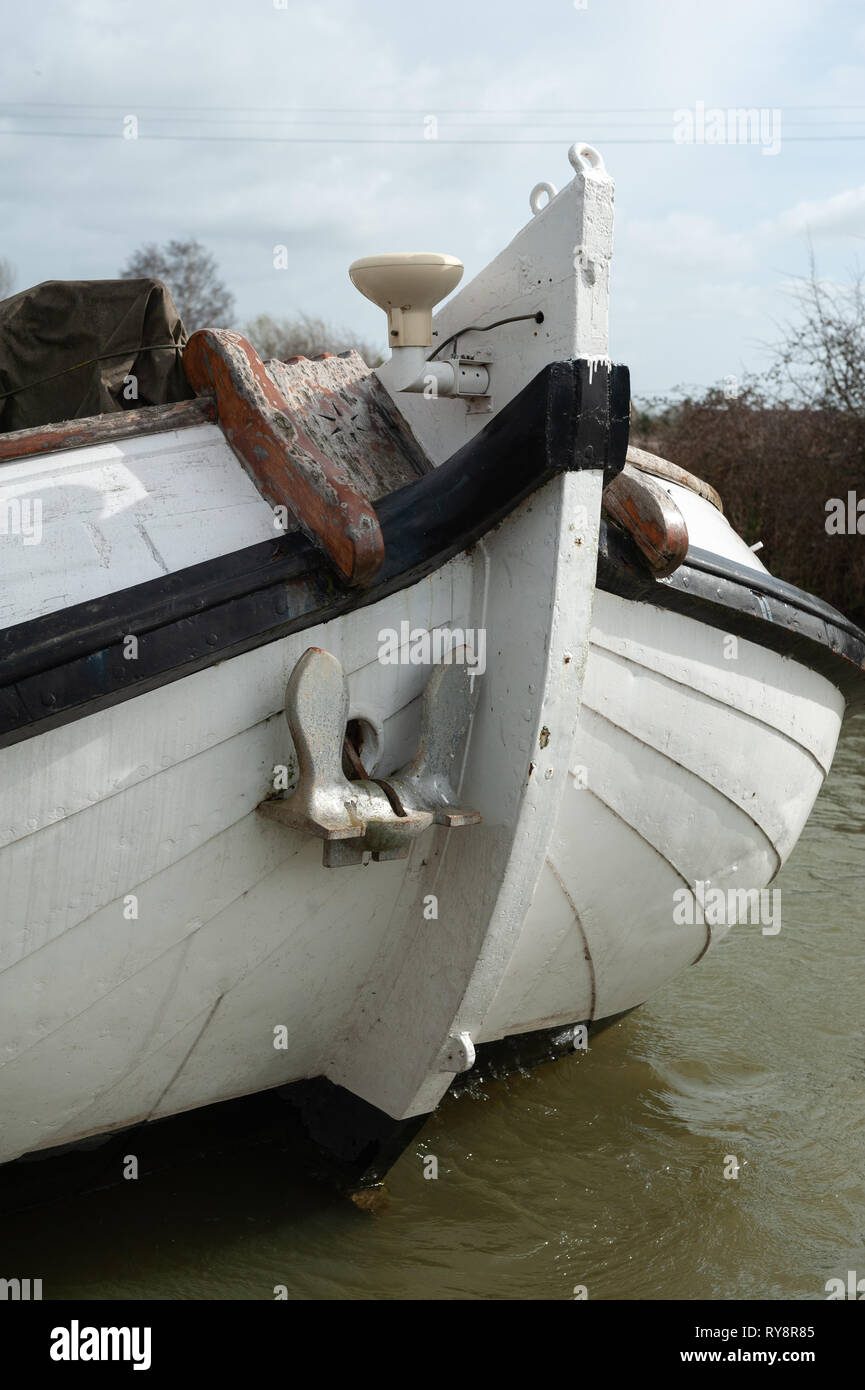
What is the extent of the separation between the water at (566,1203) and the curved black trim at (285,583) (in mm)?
1385

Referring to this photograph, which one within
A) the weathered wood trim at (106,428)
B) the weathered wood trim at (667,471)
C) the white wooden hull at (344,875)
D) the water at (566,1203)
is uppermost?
the weathered wood trim at (667,471)

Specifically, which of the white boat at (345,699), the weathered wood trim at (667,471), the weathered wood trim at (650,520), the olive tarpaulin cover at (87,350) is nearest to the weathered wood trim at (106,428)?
the white boat at (345,699)

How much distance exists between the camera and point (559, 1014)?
10.6 feet

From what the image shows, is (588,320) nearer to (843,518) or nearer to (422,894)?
(422,894)

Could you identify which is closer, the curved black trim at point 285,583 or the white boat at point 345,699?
the curved black trim at point 285,583

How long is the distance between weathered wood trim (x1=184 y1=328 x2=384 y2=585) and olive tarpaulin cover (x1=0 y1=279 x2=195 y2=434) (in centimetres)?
26

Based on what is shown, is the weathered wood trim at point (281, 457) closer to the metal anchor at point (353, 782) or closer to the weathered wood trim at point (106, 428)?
the weathered wood trim at point (106, 428)

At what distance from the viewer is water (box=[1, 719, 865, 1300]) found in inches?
106

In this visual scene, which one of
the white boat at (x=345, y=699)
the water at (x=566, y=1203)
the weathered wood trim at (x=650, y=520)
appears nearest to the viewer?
the white boat at (x=345, y=699)

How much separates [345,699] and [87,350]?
1198 millimetres

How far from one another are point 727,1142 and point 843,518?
30.4 ft

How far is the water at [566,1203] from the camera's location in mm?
2691

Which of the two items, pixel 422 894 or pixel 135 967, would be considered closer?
pixel 135 967
